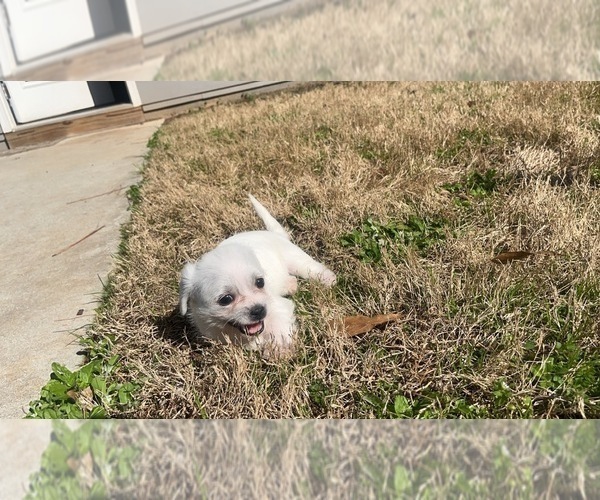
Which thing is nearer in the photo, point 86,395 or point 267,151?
point 86,395

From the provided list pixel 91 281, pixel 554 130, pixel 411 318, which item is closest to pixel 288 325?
pixel 411 318

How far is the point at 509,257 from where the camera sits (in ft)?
8.33

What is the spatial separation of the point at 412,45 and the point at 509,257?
2.11 metres

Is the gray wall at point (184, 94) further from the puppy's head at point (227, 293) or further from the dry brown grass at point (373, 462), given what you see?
the dry brown grass at point (373, 462)

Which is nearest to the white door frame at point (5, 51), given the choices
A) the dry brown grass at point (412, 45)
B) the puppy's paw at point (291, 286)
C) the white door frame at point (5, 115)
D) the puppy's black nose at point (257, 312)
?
the dry brown grass at point (412, 45)

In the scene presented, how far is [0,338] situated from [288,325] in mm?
1666

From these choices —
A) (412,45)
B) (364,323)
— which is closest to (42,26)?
(412,45)

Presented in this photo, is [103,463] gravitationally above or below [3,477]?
above

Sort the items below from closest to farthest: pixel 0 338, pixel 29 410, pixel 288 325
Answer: pixel 29 410 < pixel 288 325 < pixel 0 338

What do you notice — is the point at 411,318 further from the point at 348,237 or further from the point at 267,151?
the point at 267,151

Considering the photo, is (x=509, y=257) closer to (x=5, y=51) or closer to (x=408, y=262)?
(x=408, y=262)

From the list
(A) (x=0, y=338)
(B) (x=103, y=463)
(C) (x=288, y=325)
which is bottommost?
(A) (x=0, y=338)

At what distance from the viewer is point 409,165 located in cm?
380

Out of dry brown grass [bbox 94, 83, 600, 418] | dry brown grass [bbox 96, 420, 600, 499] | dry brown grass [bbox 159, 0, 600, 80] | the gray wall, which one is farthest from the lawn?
the gray wall
